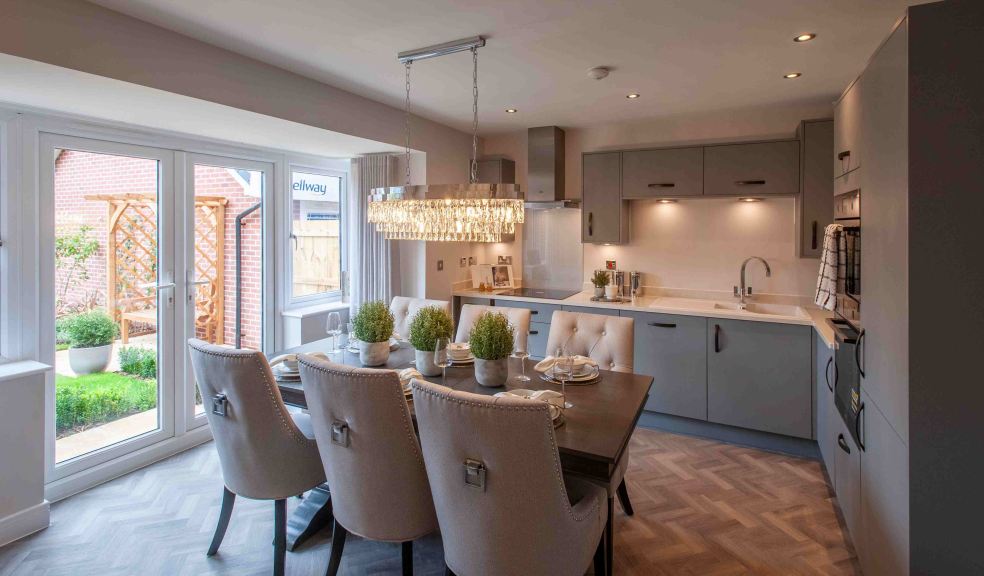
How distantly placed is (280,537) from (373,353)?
34.9 inches

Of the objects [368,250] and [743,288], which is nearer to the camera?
[743,288]

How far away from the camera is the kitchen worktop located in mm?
3549

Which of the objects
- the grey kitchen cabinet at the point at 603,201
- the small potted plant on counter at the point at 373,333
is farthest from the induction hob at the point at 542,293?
the small potted plant on counter at the point at 373,333

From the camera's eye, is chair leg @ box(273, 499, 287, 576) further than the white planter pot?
No

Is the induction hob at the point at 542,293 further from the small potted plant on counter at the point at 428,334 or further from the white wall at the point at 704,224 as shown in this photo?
the small potted plant on counter at the point at 428,334

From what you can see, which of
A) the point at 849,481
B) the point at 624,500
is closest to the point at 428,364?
the point at 624,500

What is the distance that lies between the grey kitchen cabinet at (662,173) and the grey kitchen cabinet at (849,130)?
1109 millimetres

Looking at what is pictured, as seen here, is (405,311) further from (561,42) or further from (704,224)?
(704,224)

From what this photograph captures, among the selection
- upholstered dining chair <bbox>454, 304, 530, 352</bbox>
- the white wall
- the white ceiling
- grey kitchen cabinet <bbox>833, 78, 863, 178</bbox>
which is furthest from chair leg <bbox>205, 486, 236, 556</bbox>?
the white wall

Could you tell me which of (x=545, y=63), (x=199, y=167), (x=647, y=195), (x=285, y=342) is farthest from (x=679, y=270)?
(x=199, y=167)

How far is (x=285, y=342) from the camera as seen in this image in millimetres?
4242

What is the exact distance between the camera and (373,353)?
8.86ft

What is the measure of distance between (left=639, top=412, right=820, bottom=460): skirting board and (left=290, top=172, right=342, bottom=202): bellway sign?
3063 millimetres

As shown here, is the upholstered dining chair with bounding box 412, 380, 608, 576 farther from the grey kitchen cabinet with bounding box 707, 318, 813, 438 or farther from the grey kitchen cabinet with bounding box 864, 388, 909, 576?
the grey kitchen cabinet with bounding box 707, 318, 813, 438
